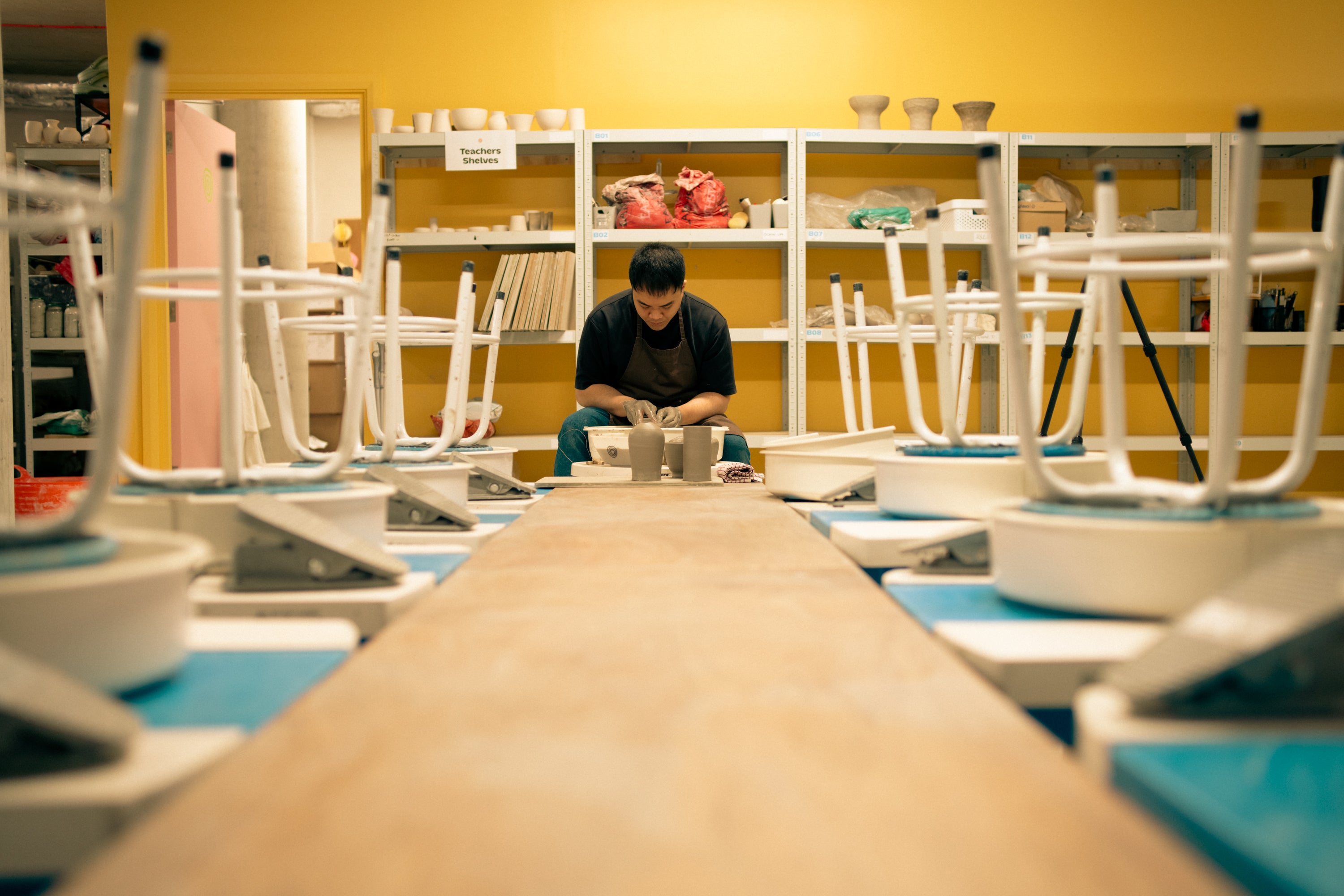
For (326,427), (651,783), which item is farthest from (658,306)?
(326,427)

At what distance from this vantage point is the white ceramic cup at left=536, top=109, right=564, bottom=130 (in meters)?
3.66

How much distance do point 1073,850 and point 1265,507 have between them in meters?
0.47

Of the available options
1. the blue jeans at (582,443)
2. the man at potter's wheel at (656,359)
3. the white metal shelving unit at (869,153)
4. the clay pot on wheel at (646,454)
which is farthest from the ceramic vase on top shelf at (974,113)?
the clay pot on wheel at (646,454)

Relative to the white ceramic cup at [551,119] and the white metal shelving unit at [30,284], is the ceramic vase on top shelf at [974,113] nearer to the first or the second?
the white ceramic cup at [551,119]

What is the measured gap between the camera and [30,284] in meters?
4.58

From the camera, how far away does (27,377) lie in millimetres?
4496

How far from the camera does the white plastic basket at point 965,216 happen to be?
141 inches

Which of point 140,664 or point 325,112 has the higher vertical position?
point 325,112

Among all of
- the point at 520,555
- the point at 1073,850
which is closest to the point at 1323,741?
the point at 1073,850

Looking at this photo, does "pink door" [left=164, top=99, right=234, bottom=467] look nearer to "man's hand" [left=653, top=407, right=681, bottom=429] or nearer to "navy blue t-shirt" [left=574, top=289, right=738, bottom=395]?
"navy blue t-shirt" [left=574, top=289, right=738, bottom=395]

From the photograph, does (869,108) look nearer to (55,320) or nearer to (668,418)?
(668,418)

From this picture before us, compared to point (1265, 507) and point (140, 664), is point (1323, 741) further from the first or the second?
point (140, 664)

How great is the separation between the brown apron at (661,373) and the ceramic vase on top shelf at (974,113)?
4.82 feet

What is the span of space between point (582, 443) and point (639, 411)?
0.38 meters
